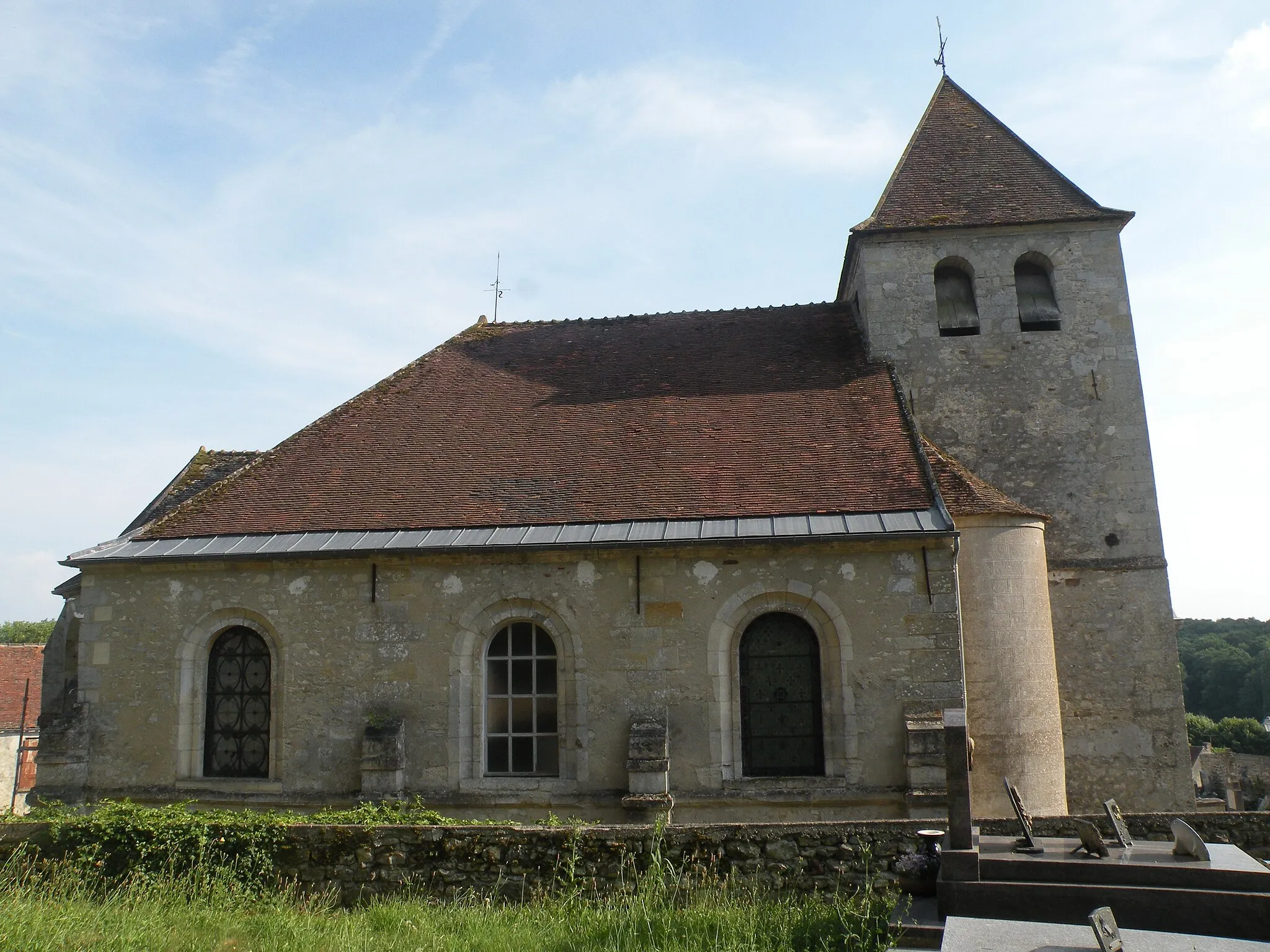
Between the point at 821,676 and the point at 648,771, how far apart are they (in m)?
2.27

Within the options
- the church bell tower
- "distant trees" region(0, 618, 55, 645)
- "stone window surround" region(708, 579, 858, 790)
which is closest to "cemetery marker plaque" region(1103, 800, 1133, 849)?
"stone window surround" region(708, 579, 858, 790)

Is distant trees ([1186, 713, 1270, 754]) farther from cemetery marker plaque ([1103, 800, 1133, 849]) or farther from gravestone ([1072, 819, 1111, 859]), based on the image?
gravestone ([1072, 819, 1111, 859])

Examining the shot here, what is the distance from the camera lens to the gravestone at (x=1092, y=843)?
289 inches

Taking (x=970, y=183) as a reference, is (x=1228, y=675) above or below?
below

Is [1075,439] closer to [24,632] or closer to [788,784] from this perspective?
[788,784]

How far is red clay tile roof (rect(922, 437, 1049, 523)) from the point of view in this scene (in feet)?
39.6

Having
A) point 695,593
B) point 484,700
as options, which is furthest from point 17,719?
point 695,593

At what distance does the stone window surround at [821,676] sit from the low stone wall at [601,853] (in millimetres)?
2758

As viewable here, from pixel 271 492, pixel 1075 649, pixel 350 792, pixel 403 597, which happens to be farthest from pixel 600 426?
pixel 1075 649

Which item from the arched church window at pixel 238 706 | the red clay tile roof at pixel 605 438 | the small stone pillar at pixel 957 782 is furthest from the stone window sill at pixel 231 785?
the small stone pillar at pixel 957 782

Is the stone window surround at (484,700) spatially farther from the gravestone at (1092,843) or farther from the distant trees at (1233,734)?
the distant trees at (1233,734)

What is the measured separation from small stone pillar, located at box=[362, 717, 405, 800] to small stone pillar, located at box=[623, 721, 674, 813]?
2707mm

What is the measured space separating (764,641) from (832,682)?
0.91 meters

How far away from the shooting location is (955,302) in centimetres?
1523
